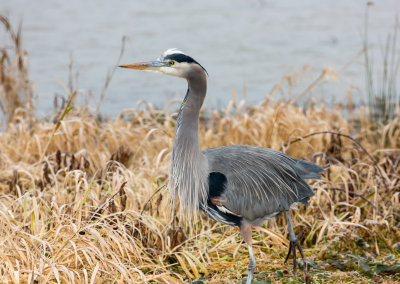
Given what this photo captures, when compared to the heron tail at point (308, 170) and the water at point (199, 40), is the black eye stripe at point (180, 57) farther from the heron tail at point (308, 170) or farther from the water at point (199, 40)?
the water at point (199, 40)

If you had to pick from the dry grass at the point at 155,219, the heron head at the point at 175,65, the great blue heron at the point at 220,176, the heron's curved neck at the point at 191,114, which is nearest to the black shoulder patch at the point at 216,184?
the great blue heron at the point at 220,176

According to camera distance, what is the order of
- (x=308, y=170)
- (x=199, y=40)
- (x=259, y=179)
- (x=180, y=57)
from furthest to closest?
(x=199, y=40)
(x=308, y=170)
(x=259, y=179)
(x=180, y=57)

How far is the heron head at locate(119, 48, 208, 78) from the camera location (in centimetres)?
399

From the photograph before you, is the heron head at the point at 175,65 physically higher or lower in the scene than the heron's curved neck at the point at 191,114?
higher

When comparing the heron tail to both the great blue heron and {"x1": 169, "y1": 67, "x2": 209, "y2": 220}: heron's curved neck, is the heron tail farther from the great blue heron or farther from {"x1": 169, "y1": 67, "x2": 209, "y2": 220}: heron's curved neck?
{"x1": 169, "y1": 67, "x2": 209, "y2": 220}: heron's curved neck

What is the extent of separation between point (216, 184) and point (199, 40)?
8542 mm

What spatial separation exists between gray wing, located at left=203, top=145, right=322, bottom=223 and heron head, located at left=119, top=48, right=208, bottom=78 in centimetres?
61

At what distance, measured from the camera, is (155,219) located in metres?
4.37

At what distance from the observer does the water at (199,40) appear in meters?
10.0

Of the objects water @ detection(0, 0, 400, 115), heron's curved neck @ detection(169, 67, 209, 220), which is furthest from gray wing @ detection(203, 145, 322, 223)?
water @ detection(0, 0, 400, 115)

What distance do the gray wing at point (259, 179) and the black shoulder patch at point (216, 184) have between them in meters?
0.02

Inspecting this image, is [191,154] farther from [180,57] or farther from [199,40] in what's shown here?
[199,40]

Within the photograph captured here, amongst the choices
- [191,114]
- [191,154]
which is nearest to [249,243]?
[191,154]

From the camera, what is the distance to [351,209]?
17.0 feet
